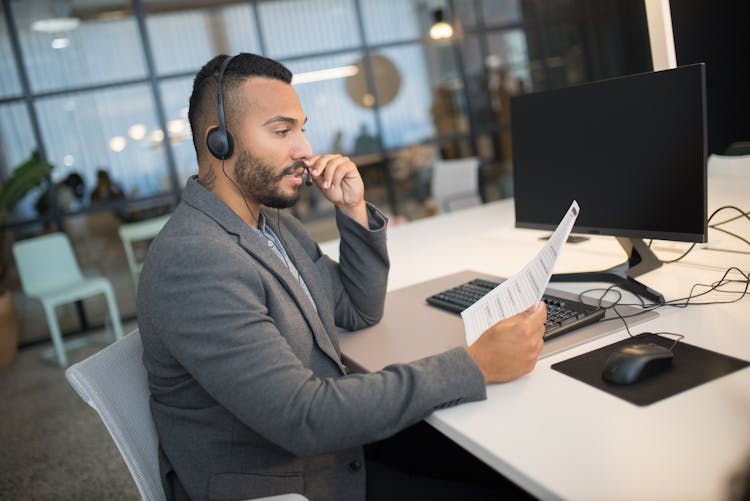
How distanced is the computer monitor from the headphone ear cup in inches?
32.7

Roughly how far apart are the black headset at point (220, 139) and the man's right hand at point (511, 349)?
25.8 inches

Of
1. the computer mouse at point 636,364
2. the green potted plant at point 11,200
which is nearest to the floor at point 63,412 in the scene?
the green potted plant at point 11,200

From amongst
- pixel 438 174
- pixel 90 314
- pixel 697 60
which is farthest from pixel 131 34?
pixel 697 60

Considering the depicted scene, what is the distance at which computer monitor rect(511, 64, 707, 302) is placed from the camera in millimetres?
1322

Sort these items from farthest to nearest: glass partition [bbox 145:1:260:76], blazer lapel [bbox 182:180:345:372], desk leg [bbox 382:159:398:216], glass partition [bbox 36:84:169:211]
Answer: desk leg [bbox 382:159:398:216], glass partition [bbox 145:1:260:76], glass partition [bbox 36:84:169:211], blazer lapel [bbox 182:180:345:372]

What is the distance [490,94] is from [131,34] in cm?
358

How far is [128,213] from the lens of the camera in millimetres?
5781

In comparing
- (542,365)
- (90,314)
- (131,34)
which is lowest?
(90,314)

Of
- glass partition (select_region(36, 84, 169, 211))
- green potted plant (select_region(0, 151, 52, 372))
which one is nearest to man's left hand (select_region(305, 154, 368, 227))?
green potted plant (select_region(0, 151, 52, 372))

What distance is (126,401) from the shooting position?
1258 mm

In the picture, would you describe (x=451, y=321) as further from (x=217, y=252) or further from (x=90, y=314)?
(x=90, y=314)

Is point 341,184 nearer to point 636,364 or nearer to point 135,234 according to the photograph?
point 636,364

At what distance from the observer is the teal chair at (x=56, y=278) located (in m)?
4.66

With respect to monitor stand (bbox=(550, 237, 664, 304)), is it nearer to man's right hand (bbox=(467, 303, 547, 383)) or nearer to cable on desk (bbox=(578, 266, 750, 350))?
cable on desk (bbox=(578, 266, 750, 350))
